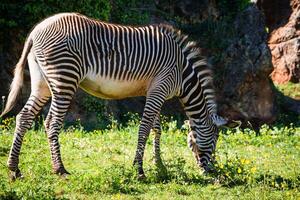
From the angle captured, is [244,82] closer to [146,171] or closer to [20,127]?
[146,171]

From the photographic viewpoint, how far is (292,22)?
2230cm

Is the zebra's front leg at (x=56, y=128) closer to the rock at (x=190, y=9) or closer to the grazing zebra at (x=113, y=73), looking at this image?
the grazing zebra at (x=113, y=73)

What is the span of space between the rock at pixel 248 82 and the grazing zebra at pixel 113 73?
322 inches

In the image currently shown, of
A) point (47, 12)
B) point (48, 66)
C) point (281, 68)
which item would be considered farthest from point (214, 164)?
point (281, 68)

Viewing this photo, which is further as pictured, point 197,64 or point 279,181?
point 197,64

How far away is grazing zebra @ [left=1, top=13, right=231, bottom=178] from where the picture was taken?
9.20m

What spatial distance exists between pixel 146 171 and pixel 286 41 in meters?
14.2

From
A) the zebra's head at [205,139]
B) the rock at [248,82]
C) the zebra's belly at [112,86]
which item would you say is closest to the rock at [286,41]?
the rock at [248,82]

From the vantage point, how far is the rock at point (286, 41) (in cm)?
2195

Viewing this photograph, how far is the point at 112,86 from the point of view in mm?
9836

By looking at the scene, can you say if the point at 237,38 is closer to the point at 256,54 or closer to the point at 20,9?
the point at 256,54

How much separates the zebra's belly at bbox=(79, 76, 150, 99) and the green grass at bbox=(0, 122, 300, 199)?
48.4 inches

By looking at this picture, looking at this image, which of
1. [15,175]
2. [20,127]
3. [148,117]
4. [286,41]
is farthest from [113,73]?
[286,41]

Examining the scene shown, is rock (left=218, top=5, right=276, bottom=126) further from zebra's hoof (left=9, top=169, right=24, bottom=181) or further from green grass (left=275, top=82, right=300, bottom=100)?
zebra's hoof (left=9, top=169, right=24, bottom=181)
